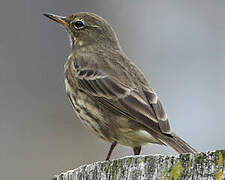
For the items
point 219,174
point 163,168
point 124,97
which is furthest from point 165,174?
point 124,97

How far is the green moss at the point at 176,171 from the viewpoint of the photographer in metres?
4.68

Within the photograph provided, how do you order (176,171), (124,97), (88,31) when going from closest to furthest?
(176,171) → (124,97) → (88,31)

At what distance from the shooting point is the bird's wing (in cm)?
680

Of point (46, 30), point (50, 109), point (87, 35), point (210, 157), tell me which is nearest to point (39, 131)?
point (50, 109)

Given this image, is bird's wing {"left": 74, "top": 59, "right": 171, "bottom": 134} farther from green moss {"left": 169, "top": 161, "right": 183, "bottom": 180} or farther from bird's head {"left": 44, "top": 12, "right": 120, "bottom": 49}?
green moss {"left": 169, "top": 161, "right": 183, "bottom": 180}

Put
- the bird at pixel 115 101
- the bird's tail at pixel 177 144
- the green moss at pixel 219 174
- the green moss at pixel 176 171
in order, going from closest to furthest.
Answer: the green moss at pixel 219 174 < the green moss at pixel 176 171 < the bird's tail at pixel 177 144 < the bird at pixel 115 101

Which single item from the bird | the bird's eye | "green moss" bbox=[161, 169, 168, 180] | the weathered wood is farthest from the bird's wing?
"green moss" bbox=[161, 169, 168, 180]

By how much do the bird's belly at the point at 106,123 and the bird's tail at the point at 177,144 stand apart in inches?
7.2

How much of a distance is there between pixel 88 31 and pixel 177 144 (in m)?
2.56

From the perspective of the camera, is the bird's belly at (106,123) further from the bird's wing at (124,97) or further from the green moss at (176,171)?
the green moss at (176,171)

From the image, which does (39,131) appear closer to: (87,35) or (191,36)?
(87,35)

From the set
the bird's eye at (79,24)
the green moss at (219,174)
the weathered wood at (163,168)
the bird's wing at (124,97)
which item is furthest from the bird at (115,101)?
the green moss at (219,174)

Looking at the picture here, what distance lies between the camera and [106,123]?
7188 mm

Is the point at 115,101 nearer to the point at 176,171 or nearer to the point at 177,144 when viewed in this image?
the point at 177,144
